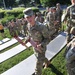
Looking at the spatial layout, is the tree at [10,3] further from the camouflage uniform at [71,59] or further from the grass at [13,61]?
the camouflage uniform at [71,59]

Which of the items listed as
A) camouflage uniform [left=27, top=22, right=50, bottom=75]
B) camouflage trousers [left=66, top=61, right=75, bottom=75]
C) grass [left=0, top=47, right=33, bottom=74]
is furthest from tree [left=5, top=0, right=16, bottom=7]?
camouflage trousers [left=66, top=61, right=75, bottom=75]

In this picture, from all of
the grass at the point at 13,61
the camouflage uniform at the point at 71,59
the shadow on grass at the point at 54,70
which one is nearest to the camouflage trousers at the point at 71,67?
the camouflage uniform at the point at 71,59

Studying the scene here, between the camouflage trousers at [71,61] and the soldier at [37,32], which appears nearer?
the camouflage trousers at [71,61]

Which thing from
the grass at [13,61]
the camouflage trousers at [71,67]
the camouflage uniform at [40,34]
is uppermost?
the camouflage uniform at [40,34]

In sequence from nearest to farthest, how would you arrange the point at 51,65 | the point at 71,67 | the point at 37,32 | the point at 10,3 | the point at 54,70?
the point at 71,67
the point at 37,32
the point at 54,70
the point at 51,65
the point at 10,3

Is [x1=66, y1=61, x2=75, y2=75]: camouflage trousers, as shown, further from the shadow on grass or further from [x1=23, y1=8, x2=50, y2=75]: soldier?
the shadow on grass

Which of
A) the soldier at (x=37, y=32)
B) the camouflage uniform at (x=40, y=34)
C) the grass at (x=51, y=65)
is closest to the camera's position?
the soldier at (x=37, y=32)

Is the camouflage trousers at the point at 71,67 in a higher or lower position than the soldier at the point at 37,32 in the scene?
lower

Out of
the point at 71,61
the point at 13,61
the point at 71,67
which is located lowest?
the point at 13,61

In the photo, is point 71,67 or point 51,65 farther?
point 51,65

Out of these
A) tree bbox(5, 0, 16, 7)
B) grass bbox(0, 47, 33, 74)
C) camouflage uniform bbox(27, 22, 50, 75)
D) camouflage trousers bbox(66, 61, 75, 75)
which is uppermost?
camouflage uniform bbox(27, 22, 50, 75)

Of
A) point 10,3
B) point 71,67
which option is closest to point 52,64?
point 71,67

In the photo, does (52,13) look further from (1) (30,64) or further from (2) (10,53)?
(1) (30,64)

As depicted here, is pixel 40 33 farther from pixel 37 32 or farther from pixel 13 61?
pixel 13 61
